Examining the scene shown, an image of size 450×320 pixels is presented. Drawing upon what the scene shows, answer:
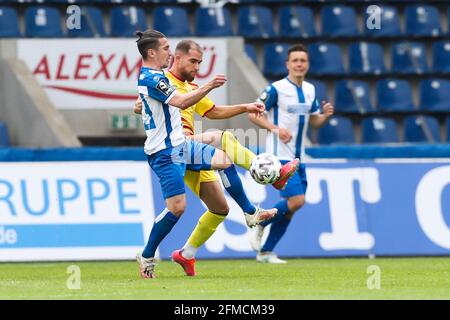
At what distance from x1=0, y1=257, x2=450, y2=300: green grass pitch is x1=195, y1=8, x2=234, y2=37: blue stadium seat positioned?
20.0ft

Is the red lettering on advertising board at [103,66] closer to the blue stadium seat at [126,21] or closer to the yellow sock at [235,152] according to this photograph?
the blue stadium seat at [126,21]

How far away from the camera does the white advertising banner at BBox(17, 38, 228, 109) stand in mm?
17859

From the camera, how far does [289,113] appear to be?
1325 cm

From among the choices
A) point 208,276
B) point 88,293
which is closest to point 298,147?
point 208,276

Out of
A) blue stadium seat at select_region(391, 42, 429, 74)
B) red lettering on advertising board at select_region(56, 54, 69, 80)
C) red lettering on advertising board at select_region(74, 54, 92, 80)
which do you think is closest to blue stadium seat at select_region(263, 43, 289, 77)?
blue stadium seat at select_region(391, 42, 429, 74)

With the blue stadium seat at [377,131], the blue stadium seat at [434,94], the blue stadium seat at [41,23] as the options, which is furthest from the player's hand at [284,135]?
the blue stadium seat at [434,94]

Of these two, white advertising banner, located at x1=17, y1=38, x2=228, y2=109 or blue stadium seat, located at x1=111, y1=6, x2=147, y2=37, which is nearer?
white advertising banner, located at x1=17, y1=38, x2=228, y2=109

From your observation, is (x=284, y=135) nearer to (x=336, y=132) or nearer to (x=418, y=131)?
(x=336, y=132)

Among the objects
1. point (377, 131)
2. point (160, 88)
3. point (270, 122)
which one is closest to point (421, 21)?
point (377, 131)

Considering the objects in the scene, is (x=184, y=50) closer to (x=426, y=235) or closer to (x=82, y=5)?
(x=426, y=235)

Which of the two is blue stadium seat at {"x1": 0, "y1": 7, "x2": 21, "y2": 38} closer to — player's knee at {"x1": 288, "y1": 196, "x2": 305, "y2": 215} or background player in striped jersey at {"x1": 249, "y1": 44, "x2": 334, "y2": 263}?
background player in striped jersey at {"x1": 249, "y1": 44, "x2": 334, "y2": 263}

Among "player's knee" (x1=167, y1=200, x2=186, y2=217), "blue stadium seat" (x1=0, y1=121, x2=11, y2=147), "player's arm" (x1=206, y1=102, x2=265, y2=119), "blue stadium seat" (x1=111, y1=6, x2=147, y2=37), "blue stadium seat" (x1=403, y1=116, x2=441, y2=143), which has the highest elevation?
"blue stadium seat" (x1=111, y1=6, x2=147, y2=37)

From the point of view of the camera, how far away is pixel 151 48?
1009 cm
